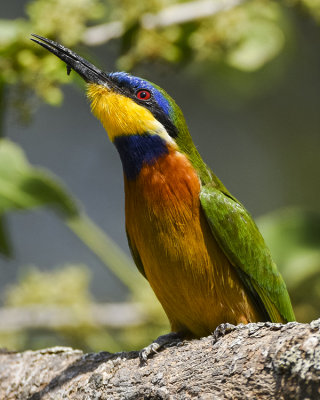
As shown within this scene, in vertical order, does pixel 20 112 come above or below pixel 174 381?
above

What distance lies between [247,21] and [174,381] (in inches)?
78.4

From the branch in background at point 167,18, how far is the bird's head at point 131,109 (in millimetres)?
198

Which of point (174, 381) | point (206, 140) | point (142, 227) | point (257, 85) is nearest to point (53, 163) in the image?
point (206, 140)

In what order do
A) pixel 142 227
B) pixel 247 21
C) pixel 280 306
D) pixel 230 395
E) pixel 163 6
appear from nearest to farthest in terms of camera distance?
pixel 230 395, pixel 142 227, pixel 280 306, pixel 163 6, pixel 247 21

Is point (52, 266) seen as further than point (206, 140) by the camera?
No

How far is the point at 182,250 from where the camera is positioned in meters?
2.86

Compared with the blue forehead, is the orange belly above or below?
below

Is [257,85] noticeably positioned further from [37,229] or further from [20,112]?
[37,229]

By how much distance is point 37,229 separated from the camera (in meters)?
9.15

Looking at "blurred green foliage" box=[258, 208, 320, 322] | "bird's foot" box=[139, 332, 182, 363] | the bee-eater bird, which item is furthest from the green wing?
"bird's foot" box=[139, 332, 182, 363]

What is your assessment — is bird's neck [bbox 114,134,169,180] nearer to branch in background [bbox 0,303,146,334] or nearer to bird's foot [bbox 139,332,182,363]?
bird's foot [bbox 139,332,182,363]

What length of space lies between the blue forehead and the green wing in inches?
15.4

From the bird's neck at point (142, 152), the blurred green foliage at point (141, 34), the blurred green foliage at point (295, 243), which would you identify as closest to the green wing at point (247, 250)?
the blurred green foliage at point (295, 243)

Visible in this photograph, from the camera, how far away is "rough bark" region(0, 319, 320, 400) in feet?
6.61
